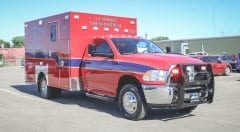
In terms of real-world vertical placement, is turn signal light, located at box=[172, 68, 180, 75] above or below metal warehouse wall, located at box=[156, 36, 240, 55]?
below

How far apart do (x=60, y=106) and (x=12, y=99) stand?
8.87ft

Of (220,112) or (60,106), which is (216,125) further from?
(60,106)

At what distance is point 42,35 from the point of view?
45.6 ft

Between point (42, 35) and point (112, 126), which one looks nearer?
point (112, 126)

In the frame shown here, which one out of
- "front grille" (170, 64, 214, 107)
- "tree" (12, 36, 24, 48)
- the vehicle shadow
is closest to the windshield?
the vehicle shadow

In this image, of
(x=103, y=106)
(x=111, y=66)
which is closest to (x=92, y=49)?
(x=111, y=66)

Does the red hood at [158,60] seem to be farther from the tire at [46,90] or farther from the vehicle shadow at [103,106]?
the tire at [46,90]

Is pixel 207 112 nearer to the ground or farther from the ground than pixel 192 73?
nearer to the ground

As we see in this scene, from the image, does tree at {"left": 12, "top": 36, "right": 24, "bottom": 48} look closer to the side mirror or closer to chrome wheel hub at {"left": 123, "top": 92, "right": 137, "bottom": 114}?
the side mirror

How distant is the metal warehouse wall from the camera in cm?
4638

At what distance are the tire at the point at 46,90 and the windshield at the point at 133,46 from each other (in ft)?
13.6

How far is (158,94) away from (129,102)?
1.08m

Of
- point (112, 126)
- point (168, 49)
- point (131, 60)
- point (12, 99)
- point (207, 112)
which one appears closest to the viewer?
point (112, 126)

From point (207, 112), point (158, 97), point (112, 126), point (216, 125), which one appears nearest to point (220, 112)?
point (207, 112)
